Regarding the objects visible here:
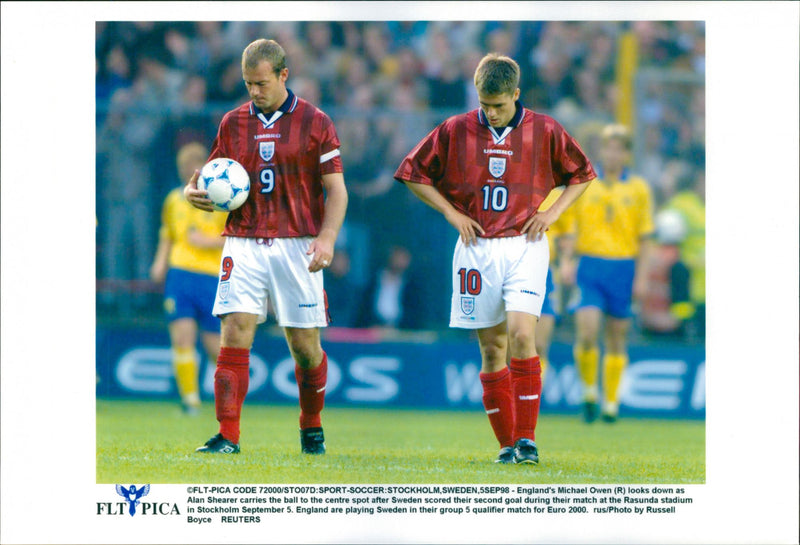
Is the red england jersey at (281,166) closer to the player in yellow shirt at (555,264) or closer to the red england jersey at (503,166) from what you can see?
the red england jersey at (503,166)

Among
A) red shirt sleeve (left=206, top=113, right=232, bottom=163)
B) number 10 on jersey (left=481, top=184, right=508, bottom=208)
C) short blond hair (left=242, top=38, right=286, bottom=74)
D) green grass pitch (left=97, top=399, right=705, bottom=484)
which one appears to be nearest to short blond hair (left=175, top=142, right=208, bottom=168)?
green grass pitch (left=97, top=399, right=705, bottom=484)

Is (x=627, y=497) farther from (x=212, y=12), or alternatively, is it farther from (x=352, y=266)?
(x=352, y=266)

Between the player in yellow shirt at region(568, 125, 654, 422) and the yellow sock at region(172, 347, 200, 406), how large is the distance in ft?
10.1

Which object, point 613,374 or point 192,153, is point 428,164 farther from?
point 613,374

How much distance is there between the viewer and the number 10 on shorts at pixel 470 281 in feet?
20.7

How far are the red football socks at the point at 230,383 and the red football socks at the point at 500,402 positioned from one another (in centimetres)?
133

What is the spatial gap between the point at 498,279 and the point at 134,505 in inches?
90.2

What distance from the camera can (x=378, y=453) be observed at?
6777 millimetres

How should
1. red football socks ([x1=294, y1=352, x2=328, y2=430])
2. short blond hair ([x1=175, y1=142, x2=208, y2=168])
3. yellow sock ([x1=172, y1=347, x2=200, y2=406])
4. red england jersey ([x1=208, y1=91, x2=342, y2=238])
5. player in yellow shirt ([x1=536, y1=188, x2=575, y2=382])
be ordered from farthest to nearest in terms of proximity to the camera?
yellow sock ([x1=172, y1=347, x2=200, y2=406])
short blond hair ([x1=175, y1=142, x2=208, y2=168])
player in yellow shirt ([x1=536, y1=188, x2=575, y2=382])
red football socks ([x1=294, y1=352, x2=328, y2=430])
red england jersey ([x1=208, y1=91, x2=342, y2=238])

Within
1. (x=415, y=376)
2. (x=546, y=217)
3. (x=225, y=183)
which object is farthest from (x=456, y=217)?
(x=415, y=376)

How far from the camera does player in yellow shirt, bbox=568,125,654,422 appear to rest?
30.1 ft

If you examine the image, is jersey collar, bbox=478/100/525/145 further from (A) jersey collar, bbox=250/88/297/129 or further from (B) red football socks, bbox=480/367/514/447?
(B) red football socks, bbox=480/367/514/447

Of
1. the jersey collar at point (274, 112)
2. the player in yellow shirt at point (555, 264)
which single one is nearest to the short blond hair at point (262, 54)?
the jersey collar at point (274, 112)

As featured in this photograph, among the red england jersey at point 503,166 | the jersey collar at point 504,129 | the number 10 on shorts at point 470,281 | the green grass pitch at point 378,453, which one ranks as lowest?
the green grass pitch at point 378,453
